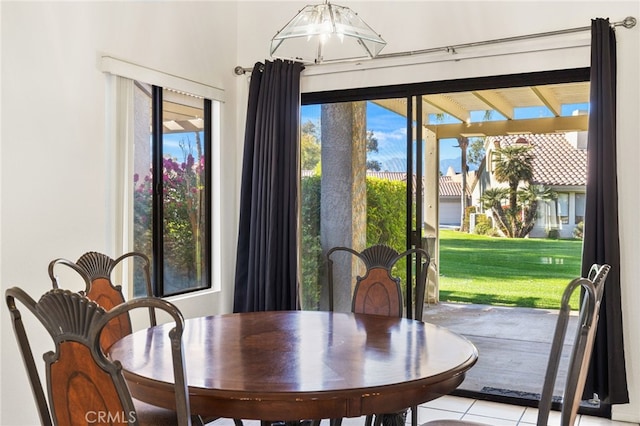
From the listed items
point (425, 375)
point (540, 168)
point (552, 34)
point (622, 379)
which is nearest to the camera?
point (425, 375)

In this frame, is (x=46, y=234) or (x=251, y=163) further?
(x=251, y=163)

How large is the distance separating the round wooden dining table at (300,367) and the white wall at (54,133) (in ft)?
3.19

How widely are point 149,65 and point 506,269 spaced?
2.63m

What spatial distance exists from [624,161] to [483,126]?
0.88 metres

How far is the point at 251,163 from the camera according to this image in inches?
170

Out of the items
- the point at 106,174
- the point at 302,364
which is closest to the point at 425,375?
the point at 302,364

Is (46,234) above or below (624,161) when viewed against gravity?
below

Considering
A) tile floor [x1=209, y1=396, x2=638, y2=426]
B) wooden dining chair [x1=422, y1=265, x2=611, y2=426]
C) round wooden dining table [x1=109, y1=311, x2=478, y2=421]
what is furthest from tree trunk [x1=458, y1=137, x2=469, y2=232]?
wooden dining chair [x1=422, y1=265, x2=611, y2=426]

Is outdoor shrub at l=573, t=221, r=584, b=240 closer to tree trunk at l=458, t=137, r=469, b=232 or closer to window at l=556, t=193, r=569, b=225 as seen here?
window at l=556, t=193, r=569, b=225

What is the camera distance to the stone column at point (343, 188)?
4.28m

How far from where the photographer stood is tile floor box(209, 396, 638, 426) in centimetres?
338

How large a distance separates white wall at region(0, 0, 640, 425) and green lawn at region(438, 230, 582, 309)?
1.32ft

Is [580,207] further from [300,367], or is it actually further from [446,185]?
[300,367]

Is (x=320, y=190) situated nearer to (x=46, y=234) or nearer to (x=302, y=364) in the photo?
(x=46, y=234)
